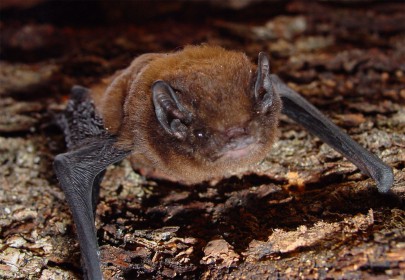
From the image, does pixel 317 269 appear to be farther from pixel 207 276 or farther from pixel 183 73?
pixel 183 73

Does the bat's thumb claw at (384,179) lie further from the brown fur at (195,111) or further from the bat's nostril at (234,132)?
the bat's nostril at (234,132)

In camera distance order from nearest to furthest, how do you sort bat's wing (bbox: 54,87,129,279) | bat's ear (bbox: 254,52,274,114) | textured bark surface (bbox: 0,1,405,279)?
textured bark surface (bbox: 0,1,405,279) < bat's ear (bbox: 254,52,274,114) < bat's wing (bbox: 54,87,129,279)

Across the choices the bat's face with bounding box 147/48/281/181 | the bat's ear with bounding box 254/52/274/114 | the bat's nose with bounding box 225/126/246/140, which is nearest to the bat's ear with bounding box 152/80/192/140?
the bat's face with bounding box 147/48/281/181

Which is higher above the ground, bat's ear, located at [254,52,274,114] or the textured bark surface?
bat's ear, located at [254,52,274,114]

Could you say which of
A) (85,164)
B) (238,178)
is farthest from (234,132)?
(85,164)

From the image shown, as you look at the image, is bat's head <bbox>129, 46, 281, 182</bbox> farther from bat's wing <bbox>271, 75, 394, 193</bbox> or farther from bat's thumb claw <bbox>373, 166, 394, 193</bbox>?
bat's thumb claw <bbox>373, 166, 394, 193</bbox>

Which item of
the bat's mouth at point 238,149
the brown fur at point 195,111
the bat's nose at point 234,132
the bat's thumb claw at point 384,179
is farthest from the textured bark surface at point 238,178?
the bat's nose at point 234,132

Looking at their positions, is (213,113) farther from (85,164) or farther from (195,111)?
(85,164)

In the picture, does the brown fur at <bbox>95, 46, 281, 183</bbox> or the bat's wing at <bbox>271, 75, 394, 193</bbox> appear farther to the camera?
the bat's wing at <bbox>271, 75, 394, 193</bbox>

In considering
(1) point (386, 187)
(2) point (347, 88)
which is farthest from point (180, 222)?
(2) point (347, 88)
